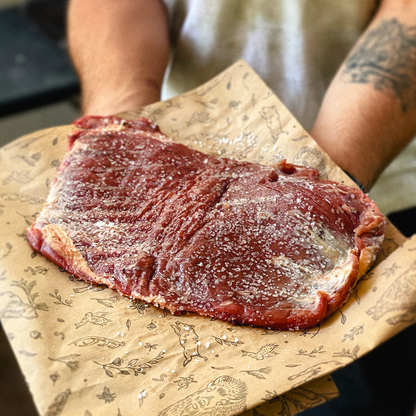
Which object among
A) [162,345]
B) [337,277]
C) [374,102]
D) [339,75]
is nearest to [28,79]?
→ [339,75]

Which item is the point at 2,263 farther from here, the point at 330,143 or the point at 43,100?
the point at 43,100

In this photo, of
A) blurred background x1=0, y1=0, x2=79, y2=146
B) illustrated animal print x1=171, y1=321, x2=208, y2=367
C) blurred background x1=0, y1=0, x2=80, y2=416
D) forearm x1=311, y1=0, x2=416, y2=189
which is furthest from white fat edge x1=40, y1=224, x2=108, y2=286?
blurred background x1=0, y1=0, x2=79, y2=146

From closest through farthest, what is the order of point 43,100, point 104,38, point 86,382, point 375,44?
point 86,382 < point 375,44 < point 104,38 < point 43,100

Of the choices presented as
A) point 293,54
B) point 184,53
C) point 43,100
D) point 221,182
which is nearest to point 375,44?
point 293,54

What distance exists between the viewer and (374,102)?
1.84 metres

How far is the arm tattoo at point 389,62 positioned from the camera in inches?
74.1

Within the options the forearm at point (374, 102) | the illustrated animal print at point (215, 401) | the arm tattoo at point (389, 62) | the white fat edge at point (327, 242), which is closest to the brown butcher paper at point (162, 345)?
the illustrated animal print at point (215, 401)

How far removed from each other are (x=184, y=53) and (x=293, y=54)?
1.66 ft

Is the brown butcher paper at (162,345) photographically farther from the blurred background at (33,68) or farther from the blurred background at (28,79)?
the blurred background at (33,68)

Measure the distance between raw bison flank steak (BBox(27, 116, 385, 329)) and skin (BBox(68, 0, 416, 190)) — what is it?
352 millimetres

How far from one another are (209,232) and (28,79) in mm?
2494

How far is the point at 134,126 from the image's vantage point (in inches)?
67.9

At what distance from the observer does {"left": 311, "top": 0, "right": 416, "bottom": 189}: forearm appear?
5.78 feet

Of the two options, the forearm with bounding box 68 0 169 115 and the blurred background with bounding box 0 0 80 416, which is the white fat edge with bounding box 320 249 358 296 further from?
the blurred background with bounding box 0 0 80 416
